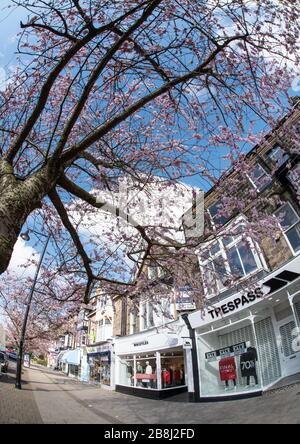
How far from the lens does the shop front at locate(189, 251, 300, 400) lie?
34.4ft

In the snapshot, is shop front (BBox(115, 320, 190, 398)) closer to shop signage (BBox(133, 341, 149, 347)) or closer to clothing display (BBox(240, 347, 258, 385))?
shop signage (BBox(133, 341, 149, 347))

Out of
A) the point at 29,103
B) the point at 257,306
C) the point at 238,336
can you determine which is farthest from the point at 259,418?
the point at 29,103

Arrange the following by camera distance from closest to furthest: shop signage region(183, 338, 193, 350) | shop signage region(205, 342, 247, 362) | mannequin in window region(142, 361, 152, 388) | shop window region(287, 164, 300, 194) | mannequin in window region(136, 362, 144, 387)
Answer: shop window region(287, 164, 300, 194) < shop signage region(205, 342, 247, 362) < shop signage region(183, 338, 193, 350) < mannequin in window region(142, 361, 152, 388) < mannequin in window region(136, 362, 144, 387)

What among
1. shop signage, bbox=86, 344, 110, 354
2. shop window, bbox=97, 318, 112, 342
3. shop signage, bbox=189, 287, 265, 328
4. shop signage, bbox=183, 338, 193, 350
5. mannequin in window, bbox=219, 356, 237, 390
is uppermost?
shop window, bbox=97, 318, 112, 342

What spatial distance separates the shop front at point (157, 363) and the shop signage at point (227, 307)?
45.1 inches

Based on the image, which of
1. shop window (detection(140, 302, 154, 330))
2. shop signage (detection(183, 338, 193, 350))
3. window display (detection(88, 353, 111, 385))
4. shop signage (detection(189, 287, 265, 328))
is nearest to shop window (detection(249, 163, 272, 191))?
shop signage (detection(189, 287, 265, 328))

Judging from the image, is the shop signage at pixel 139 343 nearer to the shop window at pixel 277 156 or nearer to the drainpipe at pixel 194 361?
the drainpipe at pixel 194 361

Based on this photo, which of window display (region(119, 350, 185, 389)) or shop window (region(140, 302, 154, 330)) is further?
shop window (region(140, 302, 154, 330))

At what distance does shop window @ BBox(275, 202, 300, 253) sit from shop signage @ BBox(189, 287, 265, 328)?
6.73 ft

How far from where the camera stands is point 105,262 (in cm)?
805

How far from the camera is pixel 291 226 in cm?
1127

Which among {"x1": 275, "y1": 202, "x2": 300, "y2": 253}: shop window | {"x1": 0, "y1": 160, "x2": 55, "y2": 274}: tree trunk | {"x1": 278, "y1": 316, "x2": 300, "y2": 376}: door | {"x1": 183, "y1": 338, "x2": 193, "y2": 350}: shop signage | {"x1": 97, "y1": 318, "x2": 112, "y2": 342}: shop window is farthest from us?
{"x1": 97, "y1": 318, "x2": 112, "y2": 342}: shop window

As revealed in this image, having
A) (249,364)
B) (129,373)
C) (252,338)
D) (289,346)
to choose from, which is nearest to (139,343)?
(129,373)
